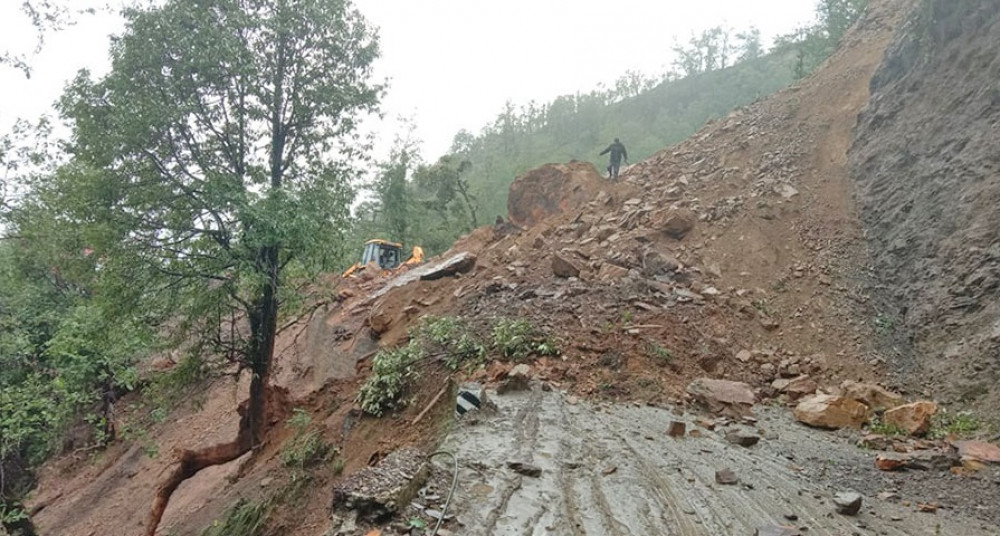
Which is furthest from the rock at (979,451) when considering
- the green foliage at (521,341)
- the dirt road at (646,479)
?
the green foliage at (521,341)

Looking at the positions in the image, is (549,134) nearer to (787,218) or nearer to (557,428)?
(787,218)

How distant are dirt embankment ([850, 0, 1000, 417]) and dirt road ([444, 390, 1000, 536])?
2.09 meters

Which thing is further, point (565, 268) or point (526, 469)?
point (565, 268)

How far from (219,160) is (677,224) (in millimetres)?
7281

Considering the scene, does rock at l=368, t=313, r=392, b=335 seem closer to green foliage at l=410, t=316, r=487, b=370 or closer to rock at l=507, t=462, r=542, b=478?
green foliage at l=410, t=316, r=487, b=370

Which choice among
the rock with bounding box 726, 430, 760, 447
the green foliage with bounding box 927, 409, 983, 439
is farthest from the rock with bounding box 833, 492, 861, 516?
the green foliage with bounding box 927, 409, 983, 439

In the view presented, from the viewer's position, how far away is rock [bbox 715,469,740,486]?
11.2ft

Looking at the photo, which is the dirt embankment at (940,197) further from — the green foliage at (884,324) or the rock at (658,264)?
the rock at (658,264)

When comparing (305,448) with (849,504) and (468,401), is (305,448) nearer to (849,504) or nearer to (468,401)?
(468,401)

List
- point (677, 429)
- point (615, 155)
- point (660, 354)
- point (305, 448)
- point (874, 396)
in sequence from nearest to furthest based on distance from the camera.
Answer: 1. point (677, 429)
2. point (874, 396)
3. point (305, 448)
4. point (660, 354)
5. point (615, 155)

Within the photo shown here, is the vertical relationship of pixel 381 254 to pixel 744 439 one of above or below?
above

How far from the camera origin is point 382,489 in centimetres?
283

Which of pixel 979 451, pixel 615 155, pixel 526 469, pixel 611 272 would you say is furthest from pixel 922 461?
pixel 615 155

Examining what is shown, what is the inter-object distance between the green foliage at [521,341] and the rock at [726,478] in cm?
275
